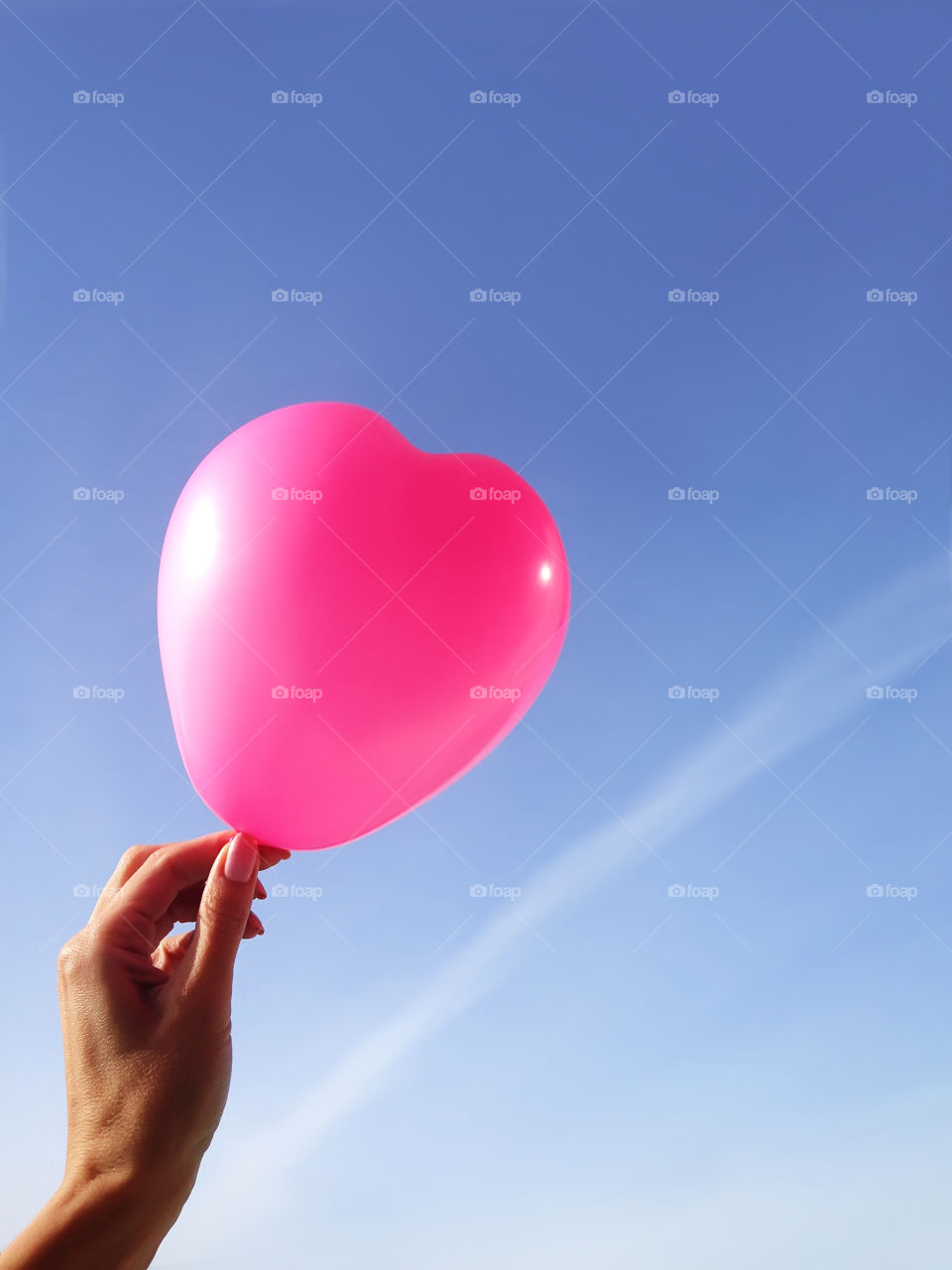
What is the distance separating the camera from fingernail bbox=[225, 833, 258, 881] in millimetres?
1445

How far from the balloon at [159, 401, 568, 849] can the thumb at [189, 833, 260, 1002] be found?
0.34 meters

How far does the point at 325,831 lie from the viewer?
5.91 feet

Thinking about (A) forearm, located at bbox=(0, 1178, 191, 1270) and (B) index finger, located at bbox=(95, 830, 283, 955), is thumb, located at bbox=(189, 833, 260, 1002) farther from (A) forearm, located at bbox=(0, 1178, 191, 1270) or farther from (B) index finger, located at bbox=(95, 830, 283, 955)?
(A) forearm, located at bbox=(0, 1178, 191, 1270)

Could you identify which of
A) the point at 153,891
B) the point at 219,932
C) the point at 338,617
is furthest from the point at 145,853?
the point at 338,617

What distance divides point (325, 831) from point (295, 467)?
682mm

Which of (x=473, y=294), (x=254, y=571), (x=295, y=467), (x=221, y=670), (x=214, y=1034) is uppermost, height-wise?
(x=473, y=294)

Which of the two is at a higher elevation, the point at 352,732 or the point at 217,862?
the point at 352,732

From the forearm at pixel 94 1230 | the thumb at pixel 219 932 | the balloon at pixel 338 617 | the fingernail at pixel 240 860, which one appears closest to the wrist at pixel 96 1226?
the forearm at pixel 94 1230

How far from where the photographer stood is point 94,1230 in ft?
3.72

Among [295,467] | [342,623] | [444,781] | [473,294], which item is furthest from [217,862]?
[473,294]

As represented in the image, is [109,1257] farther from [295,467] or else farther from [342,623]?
[295,467]

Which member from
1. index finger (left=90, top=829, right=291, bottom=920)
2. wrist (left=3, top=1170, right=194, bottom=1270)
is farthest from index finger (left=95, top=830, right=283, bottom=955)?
wrist (left=3, top=1170, right=194, bottom=1270)

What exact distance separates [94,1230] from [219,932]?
36 cm

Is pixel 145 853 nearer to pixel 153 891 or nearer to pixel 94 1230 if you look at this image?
pixel 153 891
